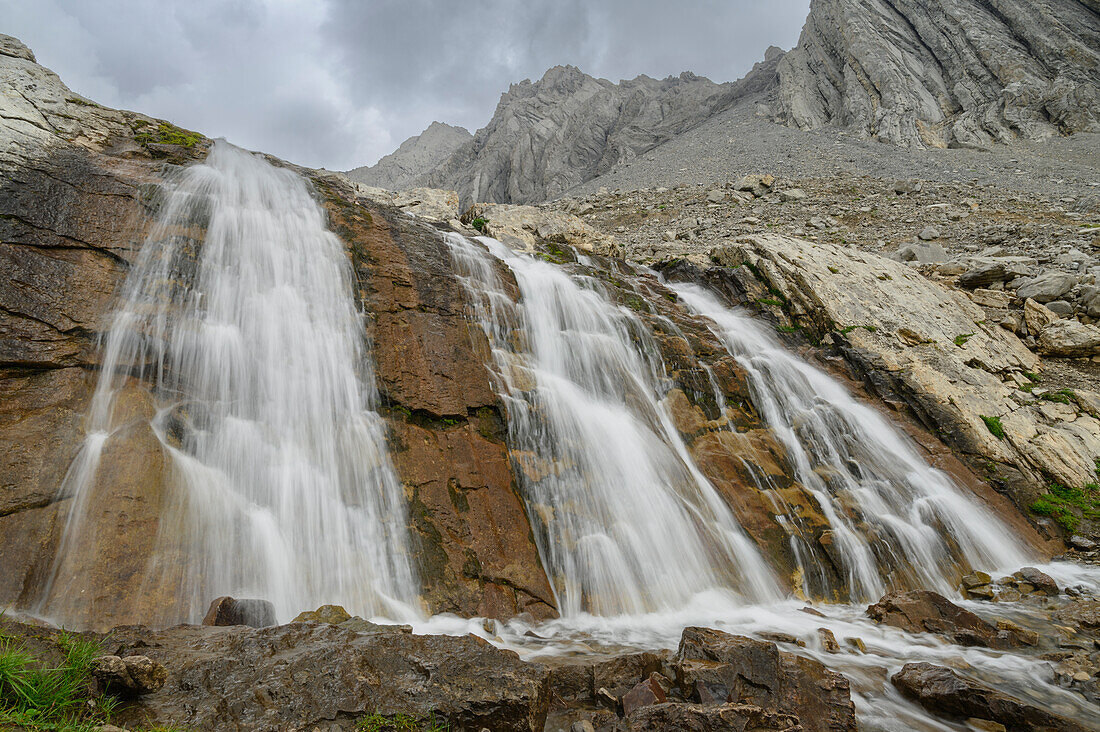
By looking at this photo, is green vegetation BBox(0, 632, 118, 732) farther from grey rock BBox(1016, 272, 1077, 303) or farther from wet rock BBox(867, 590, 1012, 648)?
grey rock BBox(1016, 272, 1077, 303)

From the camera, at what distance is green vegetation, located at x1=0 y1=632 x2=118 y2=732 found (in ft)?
6.89

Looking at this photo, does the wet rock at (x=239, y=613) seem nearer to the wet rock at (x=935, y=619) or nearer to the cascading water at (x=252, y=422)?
the cascading water at (x=252, y=422)

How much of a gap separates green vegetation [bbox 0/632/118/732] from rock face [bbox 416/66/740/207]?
213 ft

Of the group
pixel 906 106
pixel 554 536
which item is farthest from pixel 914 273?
pixel 906 106

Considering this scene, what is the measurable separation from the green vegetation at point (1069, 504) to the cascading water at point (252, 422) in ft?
39.1

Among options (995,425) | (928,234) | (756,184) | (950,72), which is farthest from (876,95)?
(995,425)

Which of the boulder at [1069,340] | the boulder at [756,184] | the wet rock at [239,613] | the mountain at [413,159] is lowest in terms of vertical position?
the wet rock at [239,613]

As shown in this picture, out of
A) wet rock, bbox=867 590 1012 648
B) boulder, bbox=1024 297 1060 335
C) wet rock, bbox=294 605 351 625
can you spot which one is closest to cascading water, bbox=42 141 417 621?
wet rock, bbox=294 605 351 625

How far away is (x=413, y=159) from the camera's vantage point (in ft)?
351

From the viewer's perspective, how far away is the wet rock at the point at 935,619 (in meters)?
5.69

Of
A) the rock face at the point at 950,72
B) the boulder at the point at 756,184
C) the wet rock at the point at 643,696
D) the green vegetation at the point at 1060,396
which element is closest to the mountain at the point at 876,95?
the rock face at the point at 950,72

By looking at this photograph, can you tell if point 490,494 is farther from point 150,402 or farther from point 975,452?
point 975,452

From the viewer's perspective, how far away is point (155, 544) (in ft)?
16.8

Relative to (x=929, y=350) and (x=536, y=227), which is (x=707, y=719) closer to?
(x=929, y=350)
